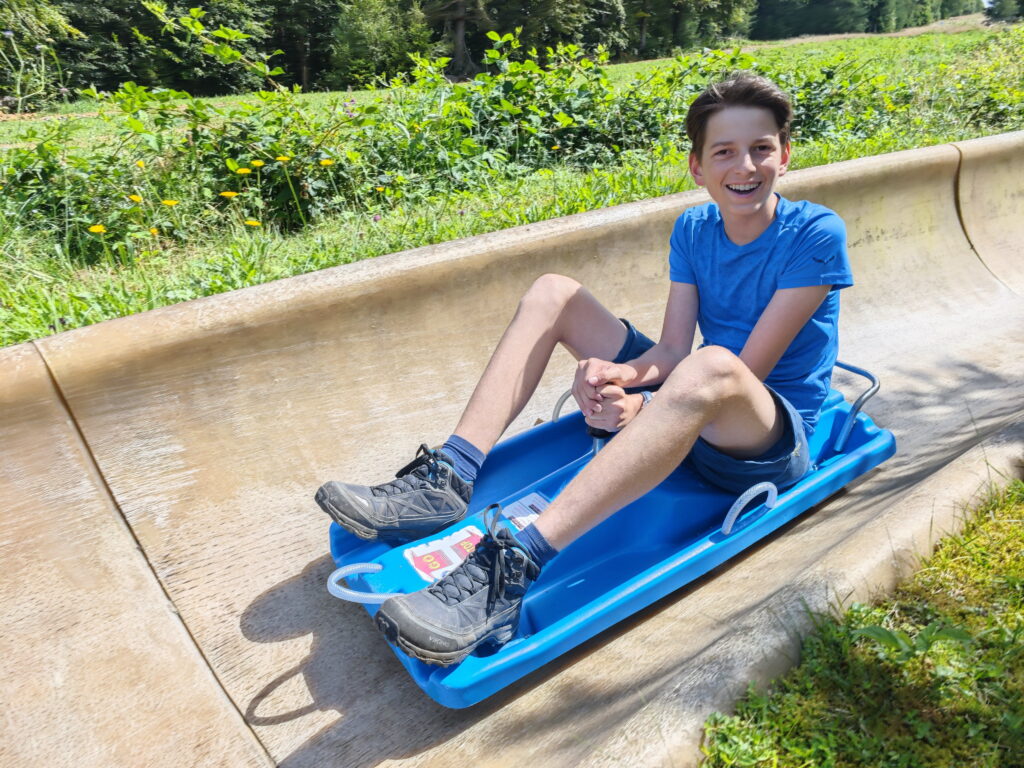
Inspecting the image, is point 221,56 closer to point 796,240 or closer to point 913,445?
point 796,240

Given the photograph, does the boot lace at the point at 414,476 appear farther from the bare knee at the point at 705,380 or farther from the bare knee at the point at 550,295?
the bare knee at the point at 705,380

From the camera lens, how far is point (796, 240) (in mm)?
2164

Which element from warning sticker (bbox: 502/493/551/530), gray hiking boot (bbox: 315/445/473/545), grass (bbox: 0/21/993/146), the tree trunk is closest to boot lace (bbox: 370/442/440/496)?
gray hiking boot (bbox: 315/445/473/545)

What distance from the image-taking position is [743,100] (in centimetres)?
212

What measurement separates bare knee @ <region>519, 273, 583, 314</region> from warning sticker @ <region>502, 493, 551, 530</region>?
23.5 inches

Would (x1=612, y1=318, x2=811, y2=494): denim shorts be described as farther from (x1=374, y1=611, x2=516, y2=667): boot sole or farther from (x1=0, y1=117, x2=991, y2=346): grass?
(x1=0, y1=117, x2=991, y2=346): grass

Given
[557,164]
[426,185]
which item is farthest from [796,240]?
[557,164]

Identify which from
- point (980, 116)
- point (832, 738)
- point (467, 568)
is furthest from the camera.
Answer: point (980, 116)

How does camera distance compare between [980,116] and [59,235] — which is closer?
[59,235]

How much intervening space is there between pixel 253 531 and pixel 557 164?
3.32 meters

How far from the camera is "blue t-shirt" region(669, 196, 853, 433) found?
2129mm

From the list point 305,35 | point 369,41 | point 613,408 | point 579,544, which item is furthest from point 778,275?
point 305,35

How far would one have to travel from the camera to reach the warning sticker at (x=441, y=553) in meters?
2.00

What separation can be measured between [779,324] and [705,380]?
43 cm
